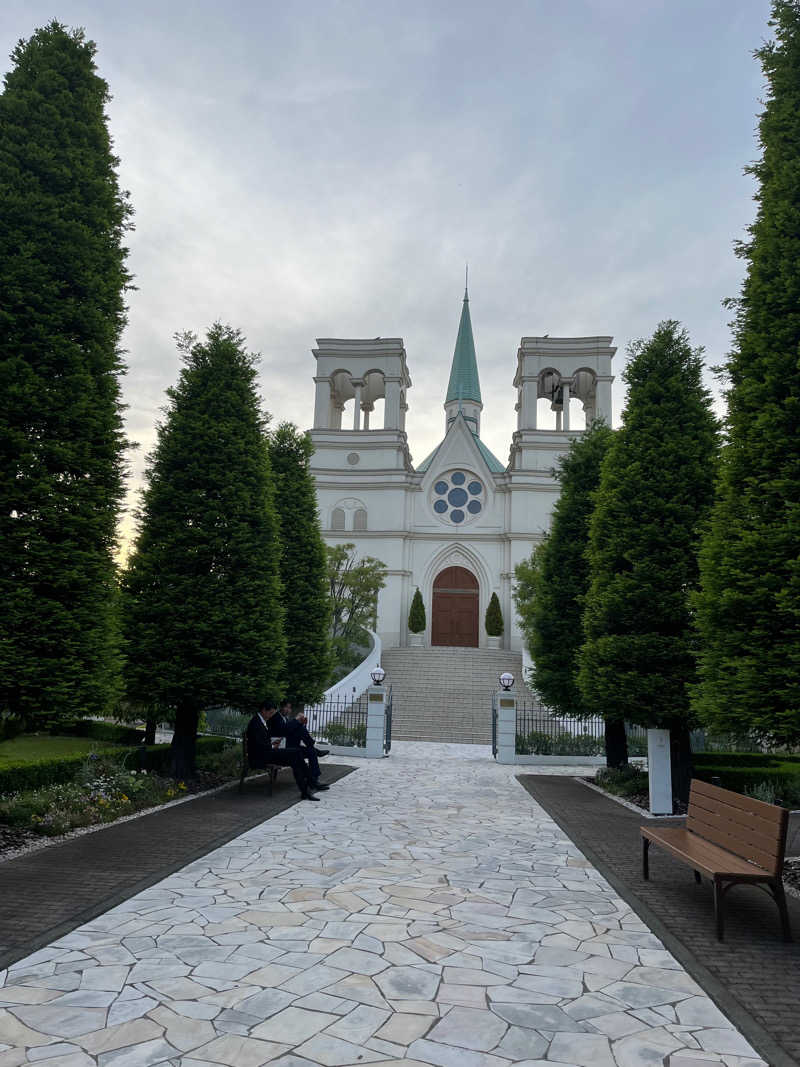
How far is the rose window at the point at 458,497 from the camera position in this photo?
116ft

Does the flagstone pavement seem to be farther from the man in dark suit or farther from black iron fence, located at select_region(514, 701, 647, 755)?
black iron fence, located at select_region(514, 701, 647, 755)

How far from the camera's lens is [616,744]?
1443 centimetres

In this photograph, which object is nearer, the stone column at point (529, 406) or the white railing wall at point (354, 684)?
the white railing wall at point (354, 684)

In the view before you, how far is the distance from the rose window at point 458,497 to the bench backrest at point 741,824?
29137 millimetres

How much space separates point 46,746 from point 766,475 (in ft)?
48.8

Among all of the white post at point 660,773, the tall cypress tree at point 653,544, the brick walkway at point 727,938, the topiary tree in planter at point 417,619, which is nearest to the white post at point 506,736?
the tall cypress tree at point 653,544

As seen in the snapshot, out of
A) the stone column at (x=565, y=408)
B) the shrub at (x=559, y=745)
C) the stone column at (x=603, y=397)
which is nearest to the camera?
the shrub at (x=559, y=745)

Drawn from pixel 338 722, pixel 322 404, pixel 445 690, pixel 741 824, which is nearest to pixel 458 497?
pixel 322 404

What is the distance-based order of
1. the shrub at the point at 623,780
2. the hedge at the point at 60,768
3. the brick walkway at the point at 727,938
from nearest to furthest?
the brick walkway at the point at 727,938 → the hedge at the point at 60,768 → the shrub at the point at 623,780

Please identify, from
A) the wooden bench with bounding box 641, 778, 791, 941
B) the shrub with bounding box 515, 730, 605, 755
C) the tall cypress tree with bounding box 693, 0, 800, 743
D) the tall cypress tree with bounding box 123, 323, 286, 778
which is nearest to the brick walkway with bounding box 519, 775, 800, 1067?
the wooden bench with bounding box 641, 778, 791, 941

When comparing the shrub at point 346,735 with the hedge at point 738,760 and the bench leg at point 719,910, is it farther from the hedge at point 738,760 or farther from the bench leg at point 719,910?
the bench leg at point 719,910

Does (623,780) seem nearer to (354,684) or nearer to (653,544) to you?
(653,544)

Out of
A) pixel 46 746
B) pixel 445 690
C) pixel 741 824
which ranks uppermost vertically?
pixel 445 690

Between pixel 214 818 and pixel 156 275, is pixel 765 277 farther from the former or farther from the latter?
pixel 214 818
